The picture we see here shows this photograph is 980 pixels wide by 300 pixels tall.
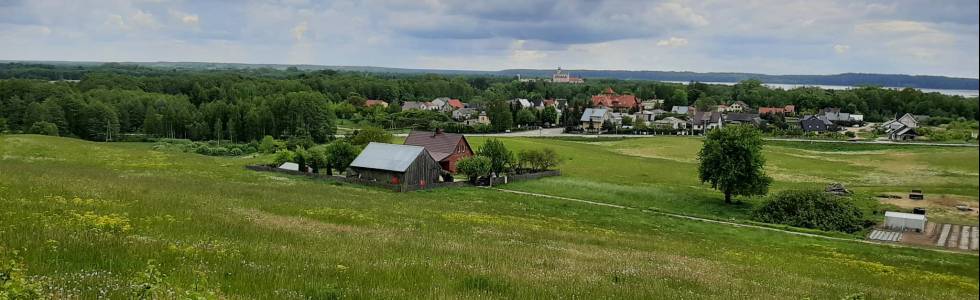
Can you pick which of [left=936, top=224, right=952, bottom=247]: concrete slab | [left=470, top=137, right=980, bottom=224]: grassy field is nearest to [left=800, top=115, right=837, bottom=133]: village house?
[left=470, top=137, right=980, bottom=224]: grassy field

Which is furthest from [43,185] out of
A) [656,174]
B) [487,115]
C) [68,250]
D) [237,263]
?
[487,115]

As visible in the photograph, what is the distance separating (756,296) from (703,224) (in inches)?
1257

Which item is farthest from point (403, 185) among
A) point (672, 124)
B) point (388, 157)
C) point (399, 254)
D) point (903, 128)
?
point (672, 124)

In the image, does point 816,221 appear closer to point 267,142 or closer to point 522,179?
point 522,179

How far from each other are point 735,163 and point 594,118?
362ft

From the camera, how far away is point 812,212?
162 feet

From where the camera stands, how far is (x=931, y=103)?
129 meters

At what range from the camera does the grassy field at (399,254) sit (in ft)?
35.4

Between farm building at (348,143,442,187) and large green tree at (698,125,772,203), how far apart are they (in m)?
26.2

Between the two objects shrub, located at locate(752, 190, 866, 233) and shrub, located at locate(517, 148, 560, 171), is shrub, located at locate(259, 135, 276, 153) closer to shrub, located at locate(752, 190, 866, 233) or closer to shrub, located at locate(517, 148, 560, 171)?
shrub, located at locate(517, 148, 560, 171)

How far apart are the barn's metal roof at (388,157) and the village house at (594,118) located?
107320 mm

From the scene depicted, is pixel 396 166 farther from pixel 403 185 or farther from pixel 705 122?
pixel 705 122

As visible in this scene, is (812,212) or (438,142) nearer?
(812,212)

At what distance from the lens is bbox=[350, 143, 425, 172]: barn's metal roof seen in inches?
2254
